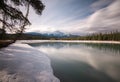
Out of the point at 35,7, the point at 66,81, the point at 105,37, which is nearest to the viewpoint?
the point at 66,81

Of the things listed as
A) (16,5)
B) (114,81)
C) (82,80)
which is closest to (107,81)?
(114,81)

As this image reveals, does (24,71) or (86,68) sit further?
(86,68)

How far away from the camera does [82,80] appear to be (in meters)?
5.85

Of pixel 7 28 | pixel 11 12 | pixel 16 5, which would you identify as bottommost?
pixel 7 28

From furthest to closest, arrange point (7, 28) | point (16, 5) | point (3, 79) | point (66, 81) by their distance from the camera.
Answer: point (16, 5), point (7, 28), point (66, 81), point (3, 79)

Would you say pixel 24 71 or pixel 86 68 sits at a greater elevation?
pixel 24 71

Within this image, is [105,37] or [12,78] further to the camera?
[105,37]

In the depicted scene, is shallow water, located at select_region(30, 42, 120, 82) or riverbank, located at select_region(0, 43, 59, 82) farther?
shallow water, located at select_region(30, 42, 120, 82)

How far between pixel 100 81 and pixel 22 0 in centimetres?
667

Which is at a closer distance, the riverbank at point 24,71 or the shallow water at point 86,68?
the riverbank at point 24,71

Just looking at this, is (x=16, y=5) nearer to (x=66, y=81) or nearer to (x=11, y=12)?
(x=11, y=12)

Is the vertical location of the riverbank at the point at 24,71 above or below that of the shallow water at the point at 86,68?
above

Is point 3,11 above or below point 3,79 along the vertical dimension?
above

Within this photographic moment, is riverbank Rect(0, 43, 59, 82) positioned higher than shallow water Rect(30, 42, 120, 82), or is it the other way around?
riverbank Rect(0, 43, 59, 82)
